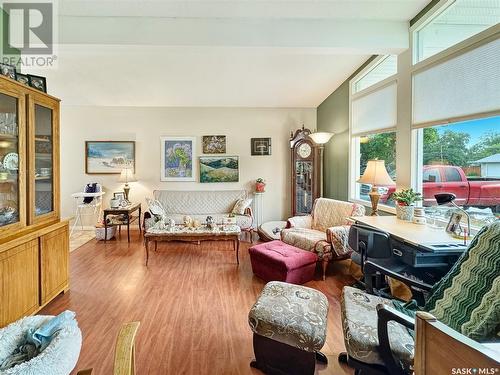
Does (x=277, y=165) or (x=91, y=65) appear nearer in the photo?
(x=91, y=65)

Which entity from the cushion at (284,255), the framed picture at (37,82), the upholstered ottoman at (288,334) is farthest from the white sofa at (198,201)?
the upholstered ottoman at (288,334)

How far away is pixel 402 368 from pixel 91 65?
4.86m

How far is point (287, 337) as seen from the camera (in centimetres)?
168

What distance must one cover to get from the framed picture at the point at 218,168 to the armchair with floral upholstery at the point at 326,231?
6.90ft

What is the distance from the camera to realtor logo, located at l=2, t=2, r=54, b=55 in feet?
8.58

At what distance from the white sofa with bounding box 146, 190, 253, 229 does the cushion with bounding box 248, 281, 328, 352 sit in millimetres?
3520

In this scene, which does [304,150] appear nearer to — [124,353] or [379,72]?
[379,72]

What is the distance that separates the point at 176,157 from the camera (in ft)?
18.5

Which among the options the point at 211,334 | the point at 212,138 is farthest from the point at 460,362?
the point at 212,138

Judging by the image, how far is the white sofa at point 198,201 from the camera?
539cm

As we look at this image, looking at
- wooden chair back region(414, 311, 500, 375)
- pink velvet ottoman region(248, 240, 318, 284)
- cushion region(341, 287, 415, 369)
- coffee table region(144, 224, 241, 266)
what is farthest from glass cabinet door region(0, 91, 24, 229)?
wooden chair back region(414, 311, 500, 375)

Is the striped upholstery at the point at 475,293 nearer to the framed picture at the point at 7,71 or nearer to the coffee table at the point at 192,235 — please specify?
the coffee table at the point at 192,235

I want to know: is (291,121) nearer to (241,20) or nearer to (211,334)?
(241,20)

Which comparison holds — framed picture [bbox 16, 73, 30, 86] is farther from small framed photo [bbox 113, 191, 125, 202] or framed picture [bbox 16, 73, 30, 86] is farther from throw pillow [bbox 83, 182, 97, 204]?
throw pillow [bbox 83, 182, 97, 204]
